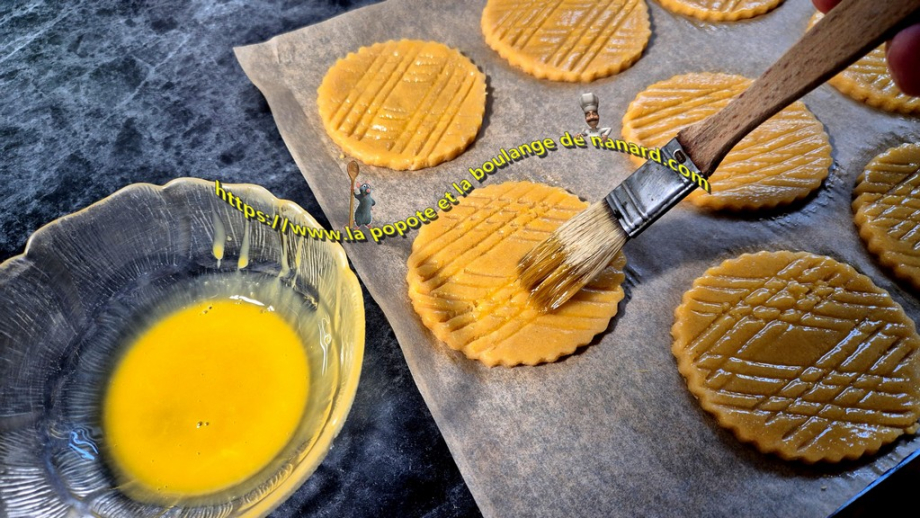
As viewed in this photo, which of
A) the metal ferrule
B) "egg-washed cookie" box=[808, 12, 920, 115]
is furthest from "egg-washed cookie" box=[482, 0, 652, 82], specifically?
the metal ferrule

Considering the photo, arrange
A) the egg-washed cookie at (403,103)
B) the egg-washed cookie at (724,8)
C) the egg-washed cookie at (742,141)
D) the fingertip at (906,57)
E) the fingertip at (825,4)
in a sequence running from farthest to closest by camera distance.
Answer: the egg-washed cookie at (724,8), the egg-washed cookie at (403,103), the egg-washed cookie at (742,141), the fingertip at (825,4), the fingertip at (906,57)

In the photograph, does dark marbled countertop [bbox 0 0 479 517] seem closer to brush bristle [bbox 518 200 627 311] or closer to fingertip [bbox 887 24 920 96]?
brush bristle [bbox 518 200 627 311]

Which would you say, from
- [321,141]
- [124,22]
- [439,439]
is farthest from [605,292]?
[124,22]

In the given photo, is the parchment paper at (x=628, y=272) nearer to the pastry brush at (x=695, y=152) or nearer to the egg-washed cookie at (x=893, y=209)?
the egg-washed cookie at (x=893, y=209)

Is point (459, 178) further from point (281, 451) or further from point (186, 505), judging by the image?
point (186, 505)

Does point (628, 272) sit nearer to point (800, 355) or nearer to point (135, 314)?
point (800, 355)

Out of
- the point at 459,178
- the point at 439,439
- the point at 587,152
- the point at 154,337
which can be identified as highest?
the point at 587,152

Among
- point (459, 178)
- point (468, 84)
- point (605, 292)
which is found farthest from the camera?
point (468, 84)

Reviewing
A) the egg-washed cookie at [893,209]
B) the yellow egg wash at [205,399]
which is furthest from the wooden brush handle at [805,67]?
the yellow egg wash at [205,399]

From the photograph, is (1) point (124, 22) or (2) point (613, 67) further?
(1) point (124, 22)
